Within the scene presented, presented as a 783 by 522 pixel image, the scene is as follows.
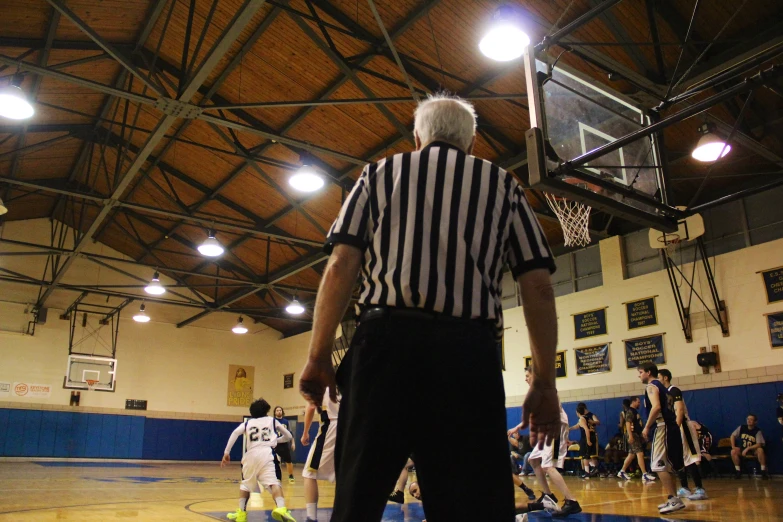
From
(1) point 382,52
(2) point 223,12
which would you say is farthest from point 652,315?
(2) point 223,12

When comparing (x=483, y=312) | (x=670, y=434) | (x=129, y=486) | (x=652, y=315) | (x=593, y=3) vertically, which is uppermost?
(x=593, y=3)

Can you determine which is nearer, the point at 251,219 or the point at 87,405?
the point at 251,219

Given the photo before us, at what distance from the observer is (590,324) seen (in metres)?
17.7

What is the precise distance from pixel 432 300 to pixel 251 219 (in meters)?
19.8

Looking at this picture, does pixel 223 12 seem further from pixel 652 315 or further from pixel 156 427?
pixel 156 427

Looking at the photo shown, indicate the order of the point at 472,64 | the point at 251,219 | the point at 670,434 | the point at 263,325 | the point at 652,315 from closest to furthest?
the point at 670,434 → the point at 472,64 → the point at 652,315 → the point at 251,219 → the point at 263,325

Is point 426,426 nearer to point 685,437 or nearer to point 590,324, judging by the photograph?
point 685,437

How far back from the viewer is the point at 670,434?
7980mm

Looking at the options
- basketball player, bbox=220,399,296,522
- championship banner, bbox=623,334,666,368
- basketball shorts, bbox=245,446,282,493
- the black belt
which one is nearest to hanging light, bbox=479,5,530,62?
basketball player, bbox=220,399,296,522

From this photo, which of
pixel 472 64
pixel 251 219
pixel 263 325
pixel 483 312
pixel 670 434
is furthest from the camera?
pixel 263 325

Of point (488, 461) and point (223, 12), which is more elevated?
point (223, 12)

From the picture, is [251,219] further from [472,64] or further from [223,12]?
[472,64]

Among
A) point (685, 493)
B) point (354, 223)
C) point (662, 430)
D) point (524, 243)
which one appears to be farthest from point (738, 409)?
point (354, 223)

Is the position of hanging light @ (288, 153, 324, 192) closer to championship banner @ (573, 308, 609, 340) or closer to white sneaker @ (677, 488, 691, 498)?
white sneaker @ (677, 488, 691, 498)
